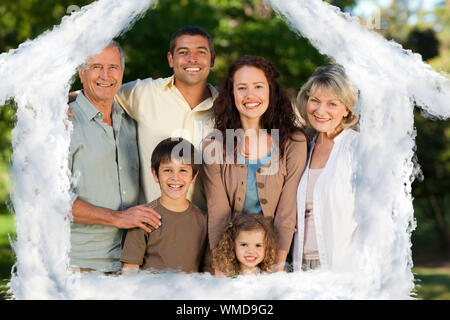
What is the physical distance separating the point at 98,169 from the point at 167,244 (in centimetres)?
61

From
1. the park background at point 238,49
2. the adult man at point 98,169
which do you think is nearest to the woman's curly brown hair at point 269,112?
the adult man at point 98,169

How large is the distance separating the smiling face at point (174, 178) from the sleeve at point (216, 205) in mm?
130

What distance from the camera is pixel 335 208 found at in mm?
3014

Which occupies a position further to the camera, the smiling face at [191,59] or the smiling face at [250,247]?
the smiling face at [191,59]

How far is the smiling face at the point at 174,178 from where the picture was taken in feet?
10.5

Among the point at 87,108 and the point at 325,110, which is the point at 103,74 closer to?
the point at 87,108

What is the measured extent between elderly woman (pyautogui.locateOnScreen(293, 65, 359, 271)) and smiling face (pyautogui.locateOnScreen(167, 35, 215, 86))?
2.25 feet

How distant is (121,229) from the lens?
11.1ft

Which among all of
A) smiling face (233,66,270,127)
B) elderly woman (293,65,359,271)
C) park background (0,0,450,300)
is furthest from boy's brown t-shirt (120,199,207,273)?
park background (0,0,450,300)

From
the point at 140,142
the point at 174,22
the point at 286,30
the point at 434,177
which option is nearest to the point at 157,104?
the point at 140,142

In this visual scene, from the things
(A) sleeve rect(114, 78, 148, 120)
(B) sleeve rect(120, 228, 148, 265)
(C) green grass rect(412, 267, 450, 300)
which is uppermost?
(A) sleeve rect(114, 78, 148, 120)

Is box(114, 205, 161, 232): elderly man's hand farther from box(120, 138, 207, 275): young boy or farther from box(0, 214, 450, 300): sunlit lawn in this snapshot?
box(0, 214, 450, 300): sunlit lawn

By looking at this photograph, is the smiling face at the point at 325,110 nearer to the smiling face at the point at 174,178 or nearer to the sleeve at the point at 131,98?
the smiling face at the point at 174,178

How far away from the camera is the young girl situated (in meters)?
3.09
